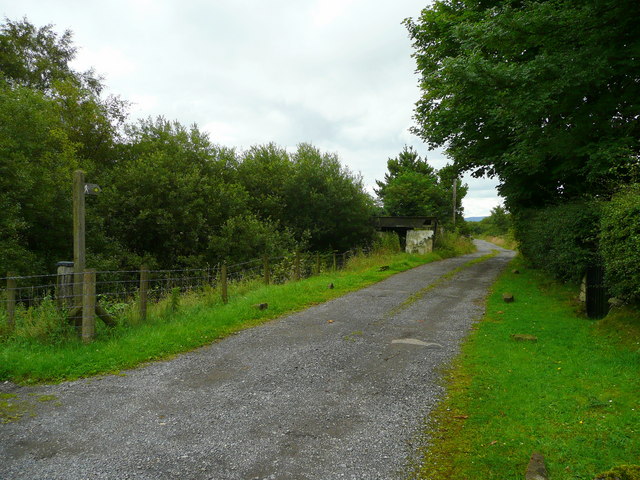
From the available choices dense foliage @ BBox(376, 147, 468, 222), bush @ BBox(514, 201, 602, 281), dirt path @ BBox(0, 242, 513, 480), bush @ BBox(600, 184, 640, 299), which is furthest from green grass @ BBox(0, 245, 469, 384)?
dense foliage @ BBox(376, 147, 468, 222)

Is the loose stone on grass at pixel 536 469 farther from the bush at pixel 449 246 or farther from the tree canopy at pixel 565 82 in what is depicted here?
the bush at pixel 449 246

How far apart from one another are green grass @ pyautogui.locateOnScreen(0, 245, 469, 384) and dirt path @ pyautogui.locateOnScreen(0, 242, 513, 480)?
14.0 inches

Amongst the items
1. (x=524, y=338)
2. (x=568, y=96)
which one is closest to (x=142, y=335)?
(x=524, y=338)

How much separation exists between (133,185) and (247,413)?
15626mm

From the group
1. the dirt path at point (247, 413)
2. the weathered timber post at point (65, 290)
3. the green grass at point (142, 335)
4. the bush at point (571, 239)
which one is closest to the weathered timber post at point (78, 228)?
the weathered timber post at point (65, 290)

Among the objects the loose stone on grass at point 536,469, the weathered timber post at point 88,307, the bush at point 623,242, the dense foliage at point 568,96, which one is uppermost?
the dense foliage at point 568,96

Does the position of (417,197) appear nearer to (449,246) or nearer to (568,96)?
(449,246)

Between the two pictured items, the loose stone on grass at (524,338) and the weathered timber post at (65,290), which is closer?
the loose stone on grass at (524,338)

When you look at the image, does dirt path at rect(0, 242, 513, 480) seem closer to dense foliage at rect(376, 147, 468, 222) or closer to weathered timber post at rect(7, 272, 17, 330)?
weathered timber post at rect(7, 272, 17, 330)

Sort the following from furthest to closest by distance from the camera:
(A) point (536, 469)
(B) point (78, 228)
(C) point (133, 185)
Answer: (C) point (133, 185)
(B) point (78, 228)
(A) point (536, 469)

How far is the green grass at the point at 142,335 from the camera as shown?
516 cm

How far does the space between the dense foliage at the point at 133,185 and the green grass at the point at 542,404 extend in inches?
510

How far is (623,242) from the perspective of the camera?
617 cm

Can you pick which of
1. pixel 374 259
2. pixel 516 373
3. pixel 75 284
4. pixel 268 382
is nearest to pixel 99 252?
pixel 75 284
